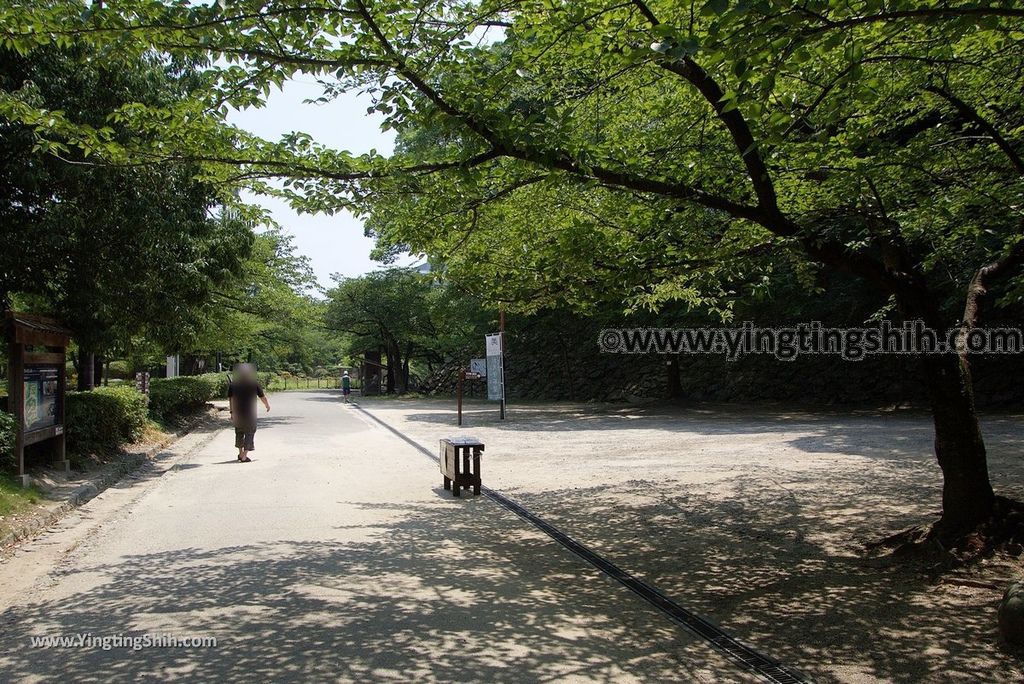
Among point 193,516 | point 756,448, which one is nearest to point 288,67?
point 193,516

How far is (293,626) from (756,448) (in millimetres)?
10725

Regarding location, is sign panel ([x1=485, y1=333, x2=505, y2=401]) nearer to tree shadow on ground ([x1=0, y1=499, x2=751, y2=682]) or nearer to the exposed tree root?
tree shadow on ground ([x1=0, y1=499, x2=751, y2=682])

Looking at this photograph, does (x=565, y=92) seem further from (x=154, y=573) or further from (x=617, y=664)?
(x=154, y=573)


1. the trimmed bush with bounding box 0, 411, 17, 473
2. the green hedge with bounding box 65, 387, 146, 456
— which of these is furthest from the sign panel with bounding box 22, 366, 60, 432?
the green hedge with bounding box 65, 387, 146, 456

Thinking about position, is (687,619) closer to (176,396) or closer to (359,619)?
(359,619)

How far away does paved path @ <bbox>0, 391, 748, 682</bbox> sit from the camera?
12.9ft

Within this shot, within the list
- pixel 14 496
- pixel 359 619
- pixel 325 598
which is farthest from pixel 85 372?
pixel 359 619

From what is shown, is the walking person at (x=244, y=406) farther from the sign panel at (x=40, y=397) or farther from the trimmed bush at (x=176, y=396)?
the trimmed bush at (x=176, y=396)

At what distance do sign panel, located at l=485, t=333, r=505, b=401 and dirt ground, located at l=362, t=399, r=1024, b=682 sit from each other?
3988 millimetres

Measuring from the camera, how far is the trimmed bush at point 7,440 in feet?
27.5

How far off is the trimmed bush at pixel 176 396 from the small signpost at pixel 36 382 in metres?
7.90

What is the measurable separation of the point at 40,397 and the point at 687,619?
872 centimetres

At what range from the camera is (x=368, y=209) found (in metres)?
5.61

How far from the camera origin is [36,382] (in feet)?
30.8
